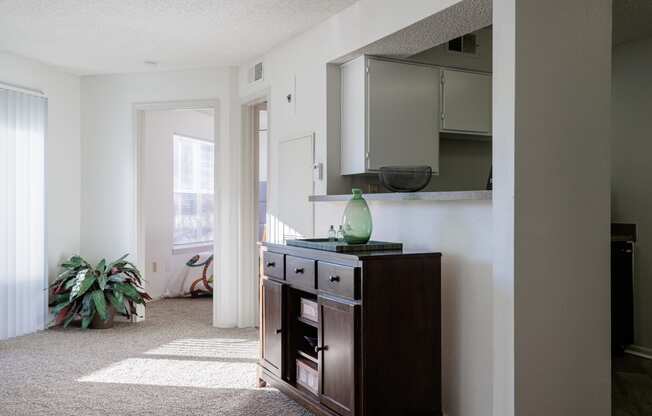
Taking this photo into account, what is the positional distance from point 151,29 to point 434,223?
2.54 m

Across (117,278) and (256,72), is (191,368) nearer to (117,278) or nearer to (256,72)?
(117,278)

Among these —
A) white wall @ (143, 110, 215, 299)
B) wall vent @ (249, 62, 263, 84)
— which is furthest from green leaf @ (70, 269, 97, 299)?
wall vent @ (249, 62, 263, 84)

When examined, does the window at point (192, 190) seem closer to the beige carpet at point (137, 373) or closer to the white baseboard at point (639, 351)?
the beige carpet at point (137, 373)

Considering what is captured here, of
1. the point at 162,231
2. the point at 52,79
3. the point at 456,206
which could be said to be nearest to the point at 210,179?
the point at 162,231

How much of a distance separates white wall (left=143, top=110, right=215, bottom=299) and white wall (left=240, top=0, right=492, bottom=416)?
110 inches

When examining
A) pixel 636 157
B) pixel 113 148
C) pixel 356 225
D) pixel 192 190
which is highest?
pixel 113 148

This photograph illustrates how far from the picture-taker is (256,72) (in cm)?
491

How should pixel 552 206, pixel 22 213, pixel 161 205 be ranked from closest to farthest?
pixel 552 206 → pixel 22 213 → pixel 161 205

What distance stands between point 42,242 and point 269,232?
200 centimetres

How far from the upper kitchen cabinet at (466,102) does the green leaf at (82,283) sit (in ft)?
10.4

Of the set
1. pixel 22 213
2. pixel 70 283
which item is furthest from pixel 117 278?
pixel 22 213

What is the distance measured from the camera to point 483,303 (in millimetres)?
2633

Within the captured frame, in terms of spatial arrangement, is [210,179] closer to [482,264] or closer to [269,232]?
Answer: [269,232]

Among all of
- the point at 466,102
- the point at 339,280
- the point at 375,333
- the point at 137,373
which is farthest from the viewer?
the point at 466,102
